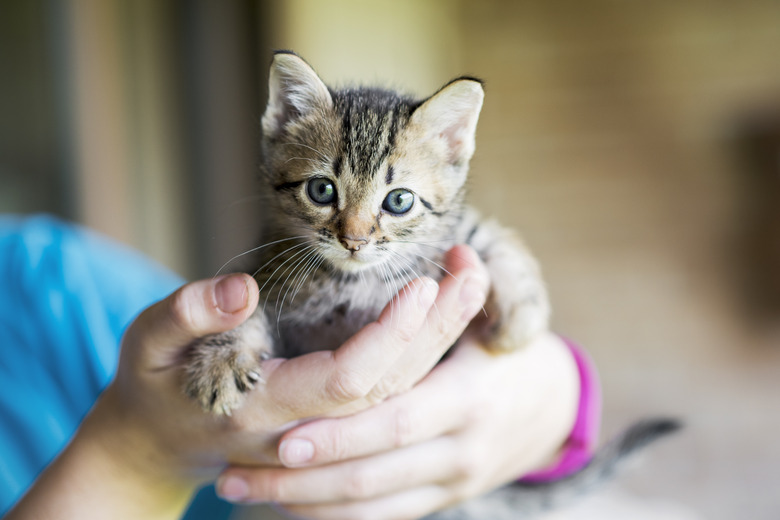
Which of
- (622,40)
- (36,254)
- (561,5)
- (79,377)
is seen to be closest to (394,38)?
(561,5)

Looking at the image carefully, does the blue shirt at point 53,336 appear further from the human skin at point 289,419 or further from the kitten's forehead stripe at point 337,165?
the kitten's forehead stripe at point 337,165

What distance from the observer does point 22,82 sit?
6.02 ft

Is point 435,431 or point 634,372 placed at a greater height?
point 435,431

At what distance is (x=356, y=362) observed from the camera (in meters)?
0.60

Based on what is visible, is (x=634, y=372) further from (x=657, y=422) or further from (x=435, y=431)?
(x=435, y=431)

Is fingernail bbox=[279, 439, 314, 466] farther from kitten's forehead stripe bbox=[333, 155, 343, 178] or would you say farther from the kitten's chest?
kitten's forehead stripe bbox=[333, 155, 343, 178]

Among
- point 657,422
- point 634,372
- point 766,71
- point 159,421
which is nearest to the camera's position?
point 159,421

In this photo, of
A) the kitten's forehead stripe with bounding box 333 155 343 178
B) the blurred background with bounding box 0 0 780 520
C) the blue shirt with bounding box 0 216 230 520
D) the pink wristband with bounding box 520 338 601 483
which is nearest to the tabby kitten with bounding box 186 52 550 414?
the kitten's forehead stripe with bounding box 333 155 343 178

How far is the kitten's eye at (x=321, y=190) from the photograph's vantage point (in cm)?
61

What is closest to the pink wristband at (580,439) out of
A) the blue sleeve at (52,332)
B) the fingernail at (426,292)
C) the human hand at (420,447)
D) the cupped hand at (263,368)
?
the human hand at (420,447)

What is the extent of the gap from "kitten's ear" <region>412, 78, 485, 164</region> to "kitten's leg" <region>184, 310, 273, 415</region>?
294 millimetres

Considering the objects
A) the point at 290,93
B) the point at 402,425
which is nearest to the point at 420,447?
the point at 402,425

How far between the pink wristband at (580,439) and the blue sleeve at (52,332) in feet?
2.55

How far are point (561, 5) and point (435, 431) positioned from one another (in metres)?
2.03
